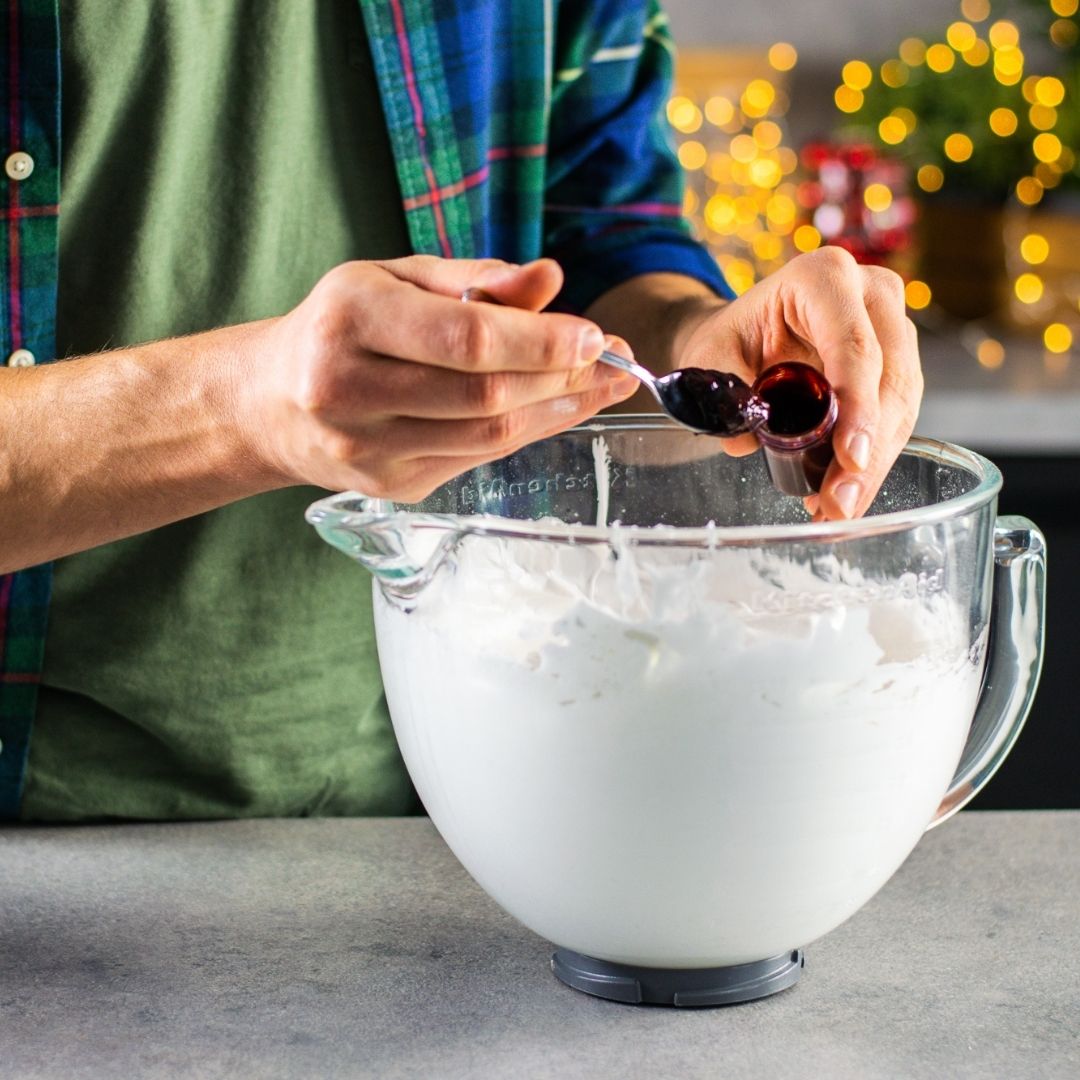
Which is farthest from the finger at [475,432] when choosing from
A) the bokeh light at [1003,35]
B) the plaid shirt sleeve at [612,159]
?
the bokeh light at [1003,35]

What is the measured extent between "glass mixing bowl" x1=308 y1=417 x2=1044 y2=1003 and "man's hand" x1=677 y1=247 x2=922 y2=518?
5 cm

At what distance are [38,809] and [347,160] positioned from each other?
504 mm

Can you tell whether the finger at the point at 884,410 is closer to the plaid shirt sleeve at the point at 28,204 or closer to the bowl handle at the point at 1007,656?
the bowl handle at the point at 1007,656

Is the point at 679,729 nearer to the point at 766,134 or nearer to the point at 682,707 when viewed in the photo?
the point at 682,707

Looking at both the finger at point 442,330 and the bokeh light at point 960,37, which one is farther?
the bokeh light at point 960,37

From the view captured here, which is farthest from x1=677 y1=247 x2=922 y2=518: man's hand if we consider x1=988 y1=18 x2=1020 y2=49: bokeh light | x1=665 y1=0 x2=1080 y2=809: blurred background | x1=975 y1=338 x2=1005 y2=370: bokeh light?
x1=988 y1=18 x2=1020 y2=49: bokeh light

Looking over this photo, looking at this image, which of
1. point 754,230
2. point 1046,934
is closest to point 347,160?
point 1046,934

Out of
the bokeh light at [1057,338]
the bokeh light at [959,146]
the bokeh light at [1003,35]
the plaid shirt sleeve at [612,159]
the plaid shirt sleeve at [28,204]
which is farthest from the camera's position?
the bokeh light at [1003,35]

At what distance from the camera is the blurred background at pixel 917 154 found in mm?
2199

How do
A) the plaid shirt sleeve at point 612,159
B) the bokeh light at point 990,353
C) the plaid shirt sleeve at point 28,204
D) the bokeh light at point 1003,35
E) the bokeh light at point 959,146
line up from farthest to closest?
the bokeh light at point 1003,35 → the bokeh light at point 959,146 → the bokeh light at point 990,353 → the plaid shirt sleeve at point 612,159 → the plaid shirt sleeve at point 28,204

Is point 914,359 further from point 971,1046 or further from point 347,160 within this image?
point 347,160

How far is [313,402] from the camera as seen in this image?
625 mm

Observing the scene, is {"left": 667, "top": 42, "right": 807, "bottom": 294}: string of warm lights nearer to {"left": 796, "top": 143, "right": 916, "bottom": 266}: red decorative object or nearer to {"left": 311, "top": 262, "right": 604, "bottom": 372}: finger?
{"left": 796, "top": 143, "right": 916, "bottom": 266}: red decorative object

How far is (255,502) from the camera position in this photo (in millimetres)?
1077
